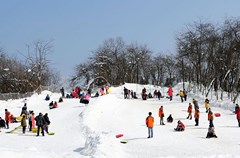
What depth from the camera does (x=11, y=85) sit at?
71.4 metres

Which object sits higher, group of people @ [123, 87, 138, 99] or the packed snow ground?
group of people @ [123, 87, 138, 99]

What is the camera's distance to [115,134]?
2402 centimetres

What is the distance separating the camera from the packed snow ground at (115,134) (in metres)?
17.7

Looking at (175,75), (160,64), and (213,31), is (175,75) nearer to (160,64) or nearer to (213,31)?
(160,64)

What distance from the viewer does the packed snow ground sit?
17.7 meters

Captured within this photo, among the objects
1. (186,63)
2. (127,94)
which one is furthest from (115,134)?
(186,63)

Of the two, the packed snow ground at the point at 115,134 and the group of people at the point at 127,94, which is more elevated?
the group of people at the point at 127,94

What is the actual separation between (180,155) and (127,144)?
4320mm

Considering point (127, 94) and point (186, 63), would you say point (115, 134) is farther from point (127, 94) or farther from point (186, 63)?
point (186, 63)

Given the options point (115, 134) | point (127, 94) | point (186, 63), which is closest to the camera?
point (115, 134)

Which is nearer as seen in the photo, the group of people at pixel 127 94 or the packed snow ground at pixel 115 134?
the packed snow ground at pixel 115 134

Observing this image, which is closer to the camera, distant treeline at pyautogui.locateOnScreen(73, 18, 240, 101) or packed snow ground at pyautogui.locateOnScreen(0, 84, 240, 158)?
packed snow ground at pyautogui.locateOnScreen(0, 84, 240, 158)

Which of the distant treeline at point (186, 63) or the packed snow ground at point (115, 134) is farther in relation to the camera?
the distant treeline at point (186, 63)

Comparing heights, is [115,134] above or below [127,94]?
below
